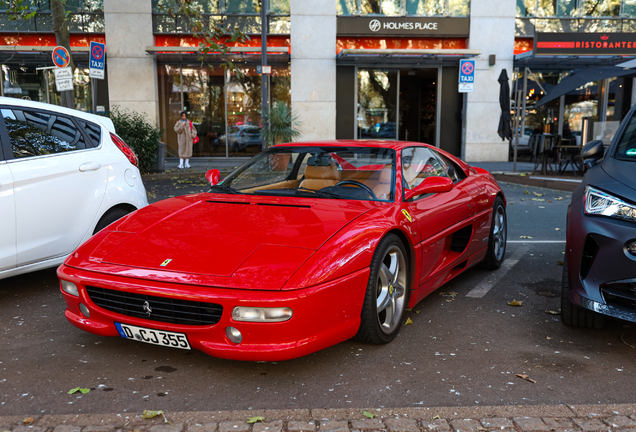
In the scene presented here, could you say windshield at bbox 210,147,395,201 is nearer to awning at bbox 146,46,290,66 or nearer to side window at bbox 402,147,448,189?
side window at bbox 402,147,448,189

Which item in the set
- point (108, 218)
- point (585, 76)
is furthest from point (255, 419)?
point (585, 76)

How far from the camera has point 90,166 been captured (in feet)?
17.0

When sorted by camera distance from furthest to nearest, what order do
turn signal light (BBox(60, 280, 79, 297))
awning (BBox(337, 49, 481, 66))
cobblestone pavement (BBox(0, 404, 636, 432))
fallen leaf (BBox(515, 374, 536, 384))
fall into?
awning (BBox(337, 49, 481, 66))
turn signal light (BBox(60, 280, 79, 297))
fallen leaf (BBox(515, 374, 536, 384))
cobblestone pavement (BBox(0, 404, 636, 432))

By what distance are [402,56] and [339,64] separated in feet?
7.34

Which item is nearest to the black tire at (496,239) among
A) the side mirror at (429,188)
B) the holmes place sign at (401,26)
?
the side mirror at (429,188)

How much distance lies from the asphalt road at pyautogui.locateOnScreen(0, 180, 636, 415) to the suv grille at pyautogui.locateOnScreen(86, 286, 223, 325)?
1.23 ft

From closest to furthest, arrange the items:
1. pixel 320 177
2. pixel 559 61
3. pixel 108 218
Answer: pixel 320 177 < pixel 108 218 < pixel 559 61

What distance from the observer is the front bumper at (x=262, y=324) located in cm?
301

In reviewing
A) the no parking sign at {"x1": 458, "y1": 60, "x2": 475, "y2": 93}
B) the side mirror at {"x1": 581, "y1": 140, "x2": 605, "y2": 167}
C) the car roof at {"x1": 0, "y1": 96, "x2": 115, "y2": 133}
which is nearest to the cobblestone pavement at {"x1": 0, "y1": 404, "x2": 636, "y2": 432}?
the side mirror at {"x1": 581, "y1": 140, "x2": 605, "y2": 167}

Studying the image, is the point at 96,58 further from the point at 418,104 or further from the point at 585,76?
the point at 418,104

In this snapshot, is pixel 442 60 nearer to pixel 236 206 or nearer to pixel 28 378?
pixel 236 206

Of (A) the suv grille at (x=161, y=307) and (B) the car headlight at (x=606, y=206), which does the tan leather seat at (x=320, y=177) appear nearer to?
(A) the suv grille at (x=161, y=307)

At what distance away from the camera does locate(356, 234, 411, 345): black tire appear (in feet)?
11.5

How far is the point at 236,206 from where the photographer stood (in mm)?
4098
